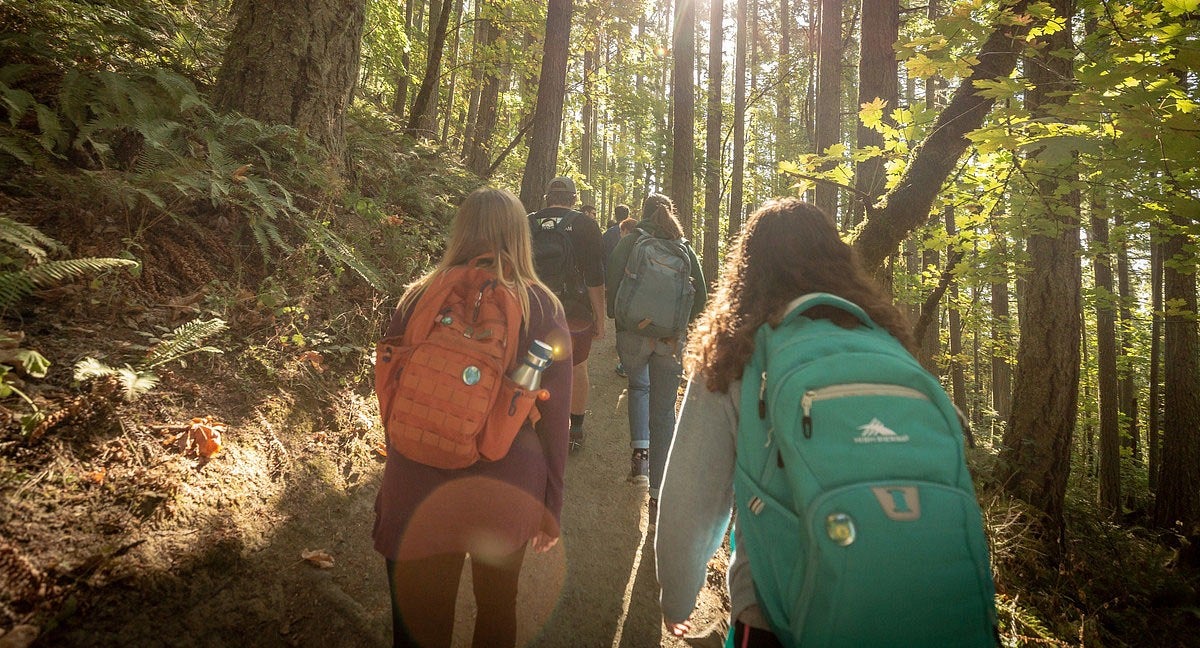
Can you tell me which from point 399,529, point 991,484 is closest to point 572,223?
point 399,529

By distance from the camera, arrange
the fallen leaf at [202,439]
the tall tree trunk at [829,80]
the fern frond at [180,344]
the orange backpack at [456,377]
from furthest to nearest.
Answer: the tall tree trunk at [829,80], the fern frond at [180,344], the fallen leaf at [202,439], the orange backpack at [456,377]

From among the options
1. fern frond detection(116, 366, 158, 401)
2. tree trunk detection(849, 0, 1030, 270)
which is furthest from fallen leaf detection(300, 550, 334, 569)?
tree trunk detection(849, 0, 1030, 270)

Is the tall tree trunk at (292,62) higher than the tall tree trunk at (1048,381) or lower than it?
higher

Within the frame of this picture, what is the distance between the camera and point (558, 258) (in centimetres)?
413

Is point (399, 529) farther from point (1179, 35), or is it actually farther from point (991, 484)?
point (991, 484)

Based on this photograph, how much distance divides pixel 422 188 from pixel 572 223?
4.12 meters

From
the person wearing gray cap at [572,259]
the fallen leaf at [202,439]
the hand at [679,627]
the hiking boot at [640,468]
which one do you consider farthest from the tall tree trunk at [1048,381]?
the fallen leaf at [202,439]

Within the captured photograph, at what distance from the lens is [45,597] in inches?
77.0

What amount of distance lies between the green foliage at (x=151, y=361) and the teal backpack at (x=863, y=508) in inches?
122

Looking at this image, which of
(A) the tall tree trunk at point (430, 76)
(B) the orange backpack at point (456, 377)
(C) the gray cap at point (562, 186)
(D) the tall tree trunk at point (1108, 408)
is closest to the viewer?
(B) the orange backpack at point (456, 377)

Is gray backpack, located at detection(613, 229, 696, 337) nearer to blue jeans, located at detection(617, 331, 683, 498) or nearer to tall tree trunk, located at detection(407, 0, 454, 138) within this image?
blue jeans, located at detection(617, 331, 683, 498)

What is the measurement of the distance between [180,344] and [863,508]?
3641mm

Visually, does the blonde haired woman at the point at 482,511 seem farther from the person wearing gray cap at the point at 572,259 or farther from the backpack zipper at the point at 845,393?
the person wearing gray cap at the point at 572,259

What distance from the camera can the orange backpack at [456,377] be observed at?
174cm
